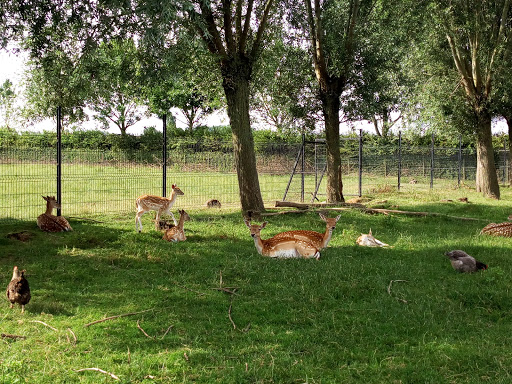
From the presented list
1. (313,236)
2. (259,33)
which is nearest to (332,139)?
(259,33)

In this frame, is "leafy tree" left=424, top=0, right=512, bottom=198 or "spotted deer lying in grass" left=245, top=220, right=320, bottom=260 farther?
"leafy tree" left=424, top=0, right=512, bottom=198

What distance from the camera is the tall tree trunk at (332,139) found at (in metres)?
16.9

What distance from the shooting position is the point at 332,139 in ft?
56.6

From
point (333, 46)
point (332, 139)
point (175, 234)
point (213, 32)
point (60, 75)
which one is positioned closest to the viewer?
point (175, 234)

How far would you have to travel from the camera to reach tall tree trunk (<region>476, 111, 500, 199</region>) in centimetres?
2097

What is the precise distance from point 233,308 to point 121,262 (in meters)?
3.06

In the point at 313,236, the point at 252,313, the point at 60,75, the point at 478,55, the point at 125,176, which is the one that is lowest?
the point at 252,313

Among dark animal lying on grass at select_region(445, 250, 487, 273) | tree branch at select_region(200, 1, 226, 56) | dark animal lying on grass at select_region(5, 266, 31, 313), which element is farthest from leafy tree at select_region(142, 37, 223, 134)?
dark animal lying on grass at select_region(445, 250, 487, 273)

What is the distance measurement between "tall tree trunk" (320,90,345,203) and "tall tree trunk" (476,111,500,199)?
7.59 meters

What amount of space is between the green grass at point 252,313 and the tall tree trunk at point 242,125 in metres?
3.41

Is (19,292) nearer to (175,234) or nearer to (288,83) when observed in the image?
(175,234)

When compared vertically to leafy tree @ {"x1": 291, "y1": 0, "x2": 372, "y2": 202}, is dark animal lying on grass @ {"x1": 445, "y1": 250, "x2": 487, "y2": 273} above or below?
below

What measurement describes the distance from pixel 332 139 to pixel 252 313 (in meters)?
12.1

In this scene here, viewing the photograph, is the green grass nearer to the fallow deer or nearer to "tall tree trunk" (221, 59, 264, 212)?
the fallow deer
